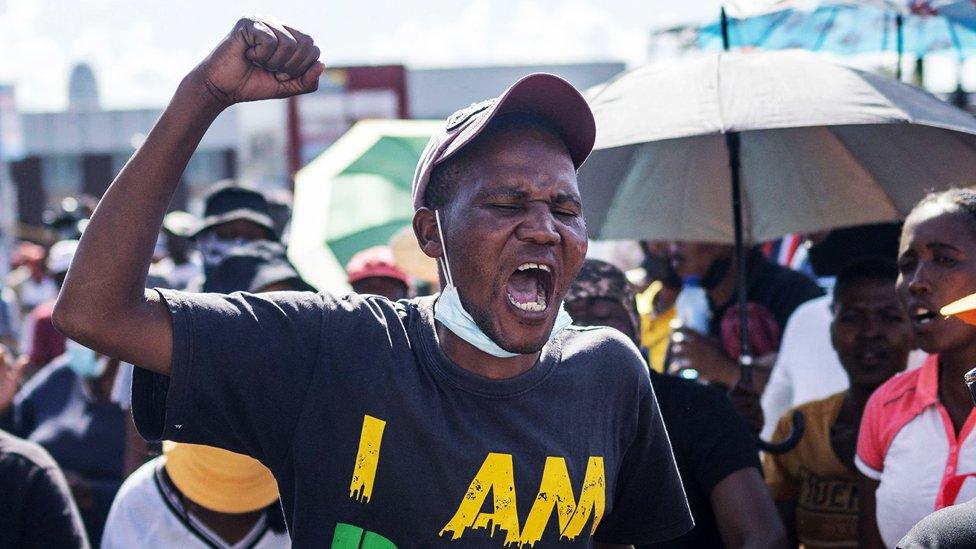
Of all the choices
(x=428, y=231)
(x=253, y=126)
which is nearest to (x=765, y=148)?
(x=428, y=231)

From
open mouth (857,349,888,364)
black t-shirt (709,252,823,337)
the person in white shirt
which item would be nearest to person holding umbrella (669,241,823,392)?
black t-shirt (709,252,823,337)

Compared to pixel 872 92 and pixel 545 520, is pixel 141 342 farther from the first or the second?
pixel 872 92

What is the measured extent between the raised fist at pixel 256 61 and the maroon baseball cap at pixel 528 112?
36 centimetres

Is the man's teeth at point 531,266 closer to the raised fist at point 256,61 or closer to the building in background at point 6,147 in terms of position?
the raised fist at point 256,61

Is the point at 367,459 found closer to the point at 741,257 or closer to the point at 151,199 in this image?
the point at 151,199

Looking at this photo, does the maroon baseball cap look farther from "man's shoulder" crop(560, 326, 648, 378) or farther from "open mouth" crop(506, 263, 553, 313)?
"man's shoulder" crop(560, 326, 648, 378)

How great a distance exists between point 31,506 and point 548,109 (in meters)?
2.15

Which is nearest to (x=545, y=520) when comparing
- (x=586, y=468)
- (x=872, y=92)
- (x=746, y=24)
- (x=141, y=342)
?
(x=586, y=468)

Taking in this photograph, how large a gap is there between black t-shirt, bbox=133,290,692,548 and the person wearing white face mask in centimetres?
394

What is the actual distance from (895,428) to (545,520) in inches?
64.8

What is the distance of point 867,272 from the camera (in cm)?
467

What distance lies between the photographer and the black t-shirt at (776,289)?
6016 mm

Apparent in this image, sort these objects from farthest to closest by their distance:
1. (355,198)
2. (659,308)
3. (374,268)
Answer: (355,198), (659,308), (374,268)

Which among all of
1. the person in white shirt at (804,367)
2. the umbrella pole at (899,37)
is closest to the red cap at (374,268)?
the person in white shirt at (804,367)
